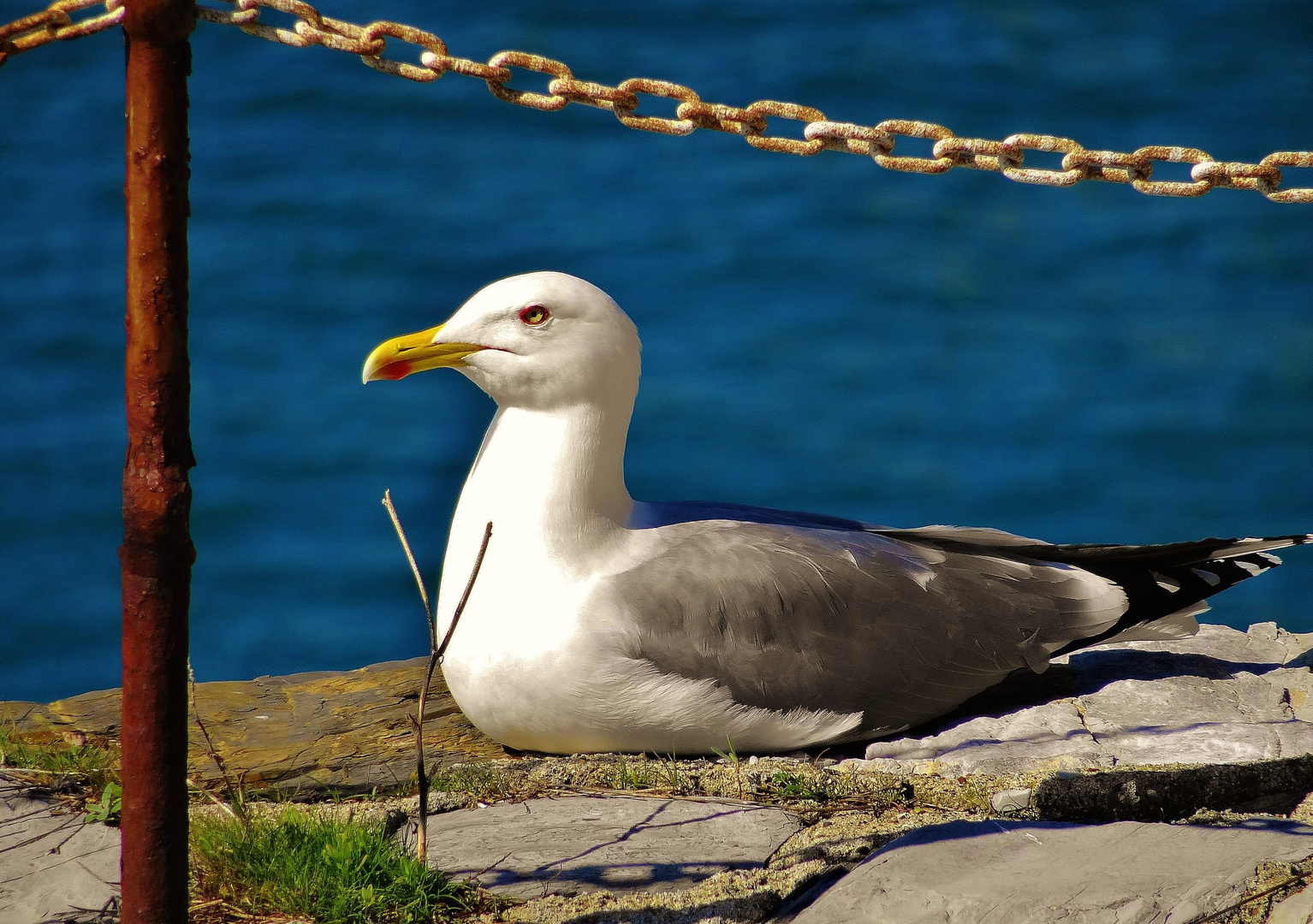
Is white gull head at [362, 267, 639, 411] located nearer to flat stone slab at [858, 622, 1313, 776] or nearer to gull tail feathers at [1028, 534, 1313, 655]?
flat stone slab at [858, 622, 1313, 776]

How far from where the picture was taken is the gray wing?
266cm

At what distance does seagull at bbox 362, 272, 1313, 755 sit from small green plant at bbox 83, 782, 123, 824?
71cm

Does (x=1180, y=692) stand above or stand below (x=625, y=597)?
below

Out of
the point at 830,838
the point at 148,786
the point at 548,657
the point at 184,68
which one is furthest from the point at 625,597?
the point at 184,68

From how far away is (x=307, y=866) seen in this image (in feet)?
6.25

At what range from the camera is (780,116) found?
2.06 metres

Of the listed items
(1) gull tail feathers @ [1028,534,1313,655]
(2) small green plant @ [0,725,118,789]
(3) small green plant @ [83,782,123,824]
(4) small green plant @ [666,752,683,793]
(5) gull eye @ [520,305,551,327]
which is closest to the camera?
(3) small green plant @ [83,782,123,824]

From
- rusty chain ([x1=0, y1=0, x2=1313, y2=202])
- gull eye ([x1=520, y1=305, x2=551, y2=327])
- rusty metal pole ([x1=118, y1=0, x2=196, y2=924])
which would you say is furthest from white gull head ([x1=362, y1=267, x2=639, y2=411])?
rusty metal pole ([x1=118, y1=0, x2=196, y2=924])

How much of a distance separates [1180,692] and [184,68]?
238cm

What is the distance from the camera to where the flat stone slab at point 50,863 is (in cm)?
189

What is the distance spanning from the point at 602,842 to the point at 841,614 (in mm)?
837

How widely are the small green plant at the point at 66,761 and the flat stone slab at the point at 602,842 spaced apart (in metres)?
0.62

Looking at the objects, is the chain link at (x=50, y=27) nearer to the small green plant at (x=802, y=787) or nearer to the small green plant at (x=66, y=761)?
the small green plant at (x=66, y=761)

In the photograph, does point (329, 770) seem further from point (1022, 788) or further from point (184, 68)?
point (184, 68)
